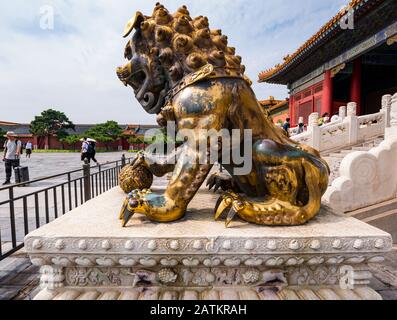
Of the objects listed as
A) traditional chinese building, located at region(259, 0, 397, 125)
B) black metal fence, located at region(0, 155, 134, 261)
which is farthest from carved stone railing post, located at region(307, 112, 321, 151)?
black metal fence, located at region(0, 155, 134, 261)

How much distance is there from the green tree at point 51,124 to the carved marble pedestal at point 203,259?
48.5 metres

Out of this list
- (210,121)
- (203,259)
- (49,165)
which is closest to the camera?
(203,259)

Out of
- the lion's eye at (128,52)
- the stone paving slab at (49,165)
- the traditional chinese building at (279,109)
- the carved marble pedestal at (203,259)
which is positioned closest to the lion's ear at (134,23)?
the lion's eye at (128,52)

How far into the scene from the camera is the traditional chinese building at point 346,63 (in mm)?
7934

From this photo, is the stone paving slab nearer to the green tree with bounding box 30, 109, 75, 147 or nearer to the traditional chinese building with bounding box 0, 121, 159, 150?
the traditional chinese building with bounding box 0, 121, 159, 150

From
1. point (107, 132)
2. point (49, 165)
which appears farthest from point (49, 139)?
point (49, 165)

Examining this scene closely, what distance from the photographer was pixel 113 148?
4528 cm

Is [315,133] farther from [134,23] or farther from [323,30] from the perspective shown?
[134,23]

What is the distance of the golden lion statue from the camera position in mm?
1427

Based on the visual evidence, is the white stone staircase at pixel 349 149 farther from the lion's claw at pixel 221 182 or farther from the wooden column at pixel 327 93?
the lion's claw at pixel 221 182

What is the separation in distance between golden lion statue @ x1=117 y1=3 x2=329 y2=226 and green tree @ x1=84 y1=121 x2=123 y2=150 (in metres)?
43.1

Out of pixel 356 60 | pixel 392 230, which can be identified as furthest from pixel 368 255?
pixel 356 60

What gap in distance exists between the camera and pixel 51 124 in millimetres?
45750

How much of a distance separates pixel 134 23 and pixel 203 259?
1.46 m
